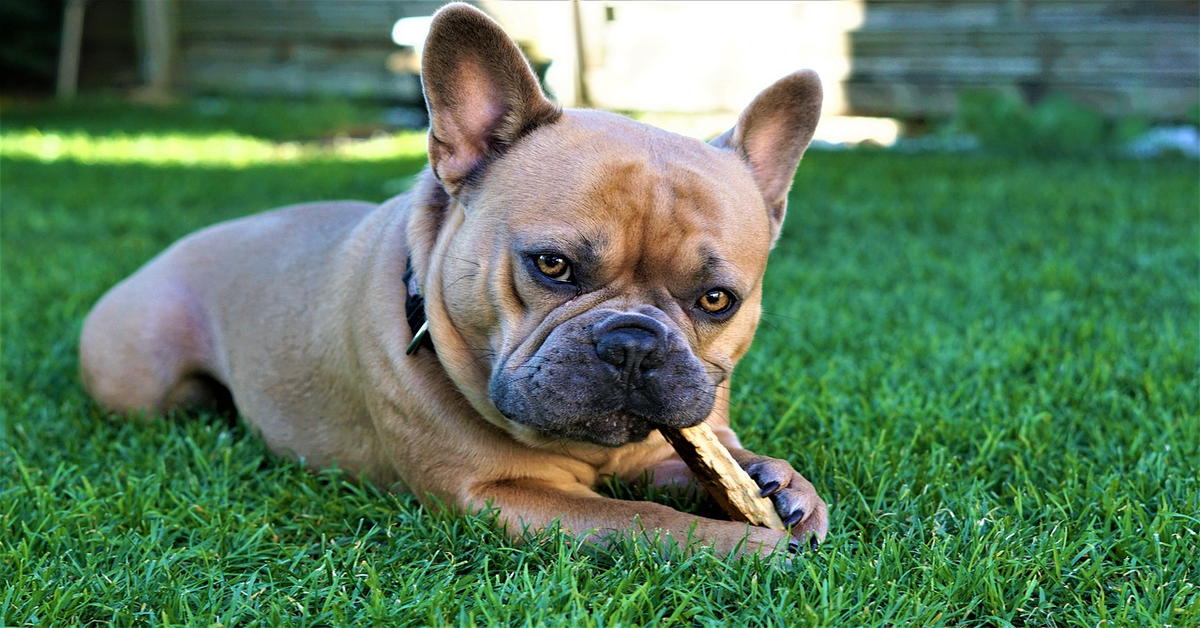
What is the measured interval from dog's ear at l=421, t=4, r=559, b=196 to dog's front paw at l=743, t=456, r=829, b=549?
3.69 feet

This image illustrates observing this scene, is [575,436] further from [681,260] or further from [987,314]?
[987,314]

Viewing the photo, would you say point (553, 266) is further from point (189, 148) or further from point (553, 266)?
point (189, 148)

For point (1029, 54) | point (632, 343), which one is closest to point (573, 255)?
point (632, 343)

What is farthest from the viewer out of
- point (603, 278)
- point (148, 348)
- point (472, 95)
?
point (148, 348)

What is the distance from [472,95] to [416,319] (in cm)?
63

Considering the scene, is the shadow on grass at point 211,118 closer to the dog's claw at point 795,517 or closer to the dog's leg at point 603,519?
the dog's leg at point 603,519

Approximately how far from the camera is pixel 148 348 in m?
3.85

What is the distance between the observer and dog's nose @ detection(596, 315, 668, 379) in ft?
8.11

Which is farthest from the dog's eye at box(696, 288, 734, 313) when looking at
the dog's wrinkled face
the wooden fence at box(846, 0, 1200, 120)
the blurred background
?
the wooden fence at box(846, 0, 1200, 120)

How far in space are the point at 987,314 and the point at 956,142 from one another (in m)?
7.31

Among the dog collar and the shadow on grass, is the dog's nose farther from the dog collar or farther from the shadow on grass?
the shadow on grass

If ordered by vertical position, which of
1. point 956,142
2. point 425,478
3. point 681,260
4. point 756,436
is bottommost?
point 956,142

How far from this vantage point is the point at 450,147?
295cm

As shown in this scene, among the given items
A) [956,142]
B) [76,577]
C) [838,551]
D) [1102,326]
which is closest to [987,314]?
[1102,326]
